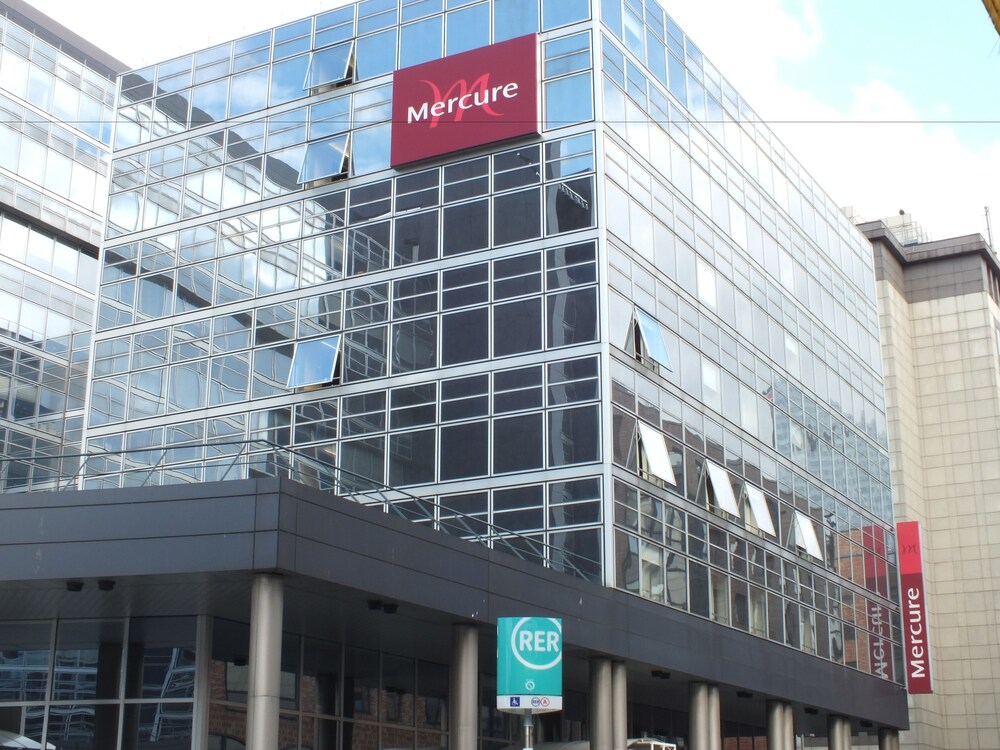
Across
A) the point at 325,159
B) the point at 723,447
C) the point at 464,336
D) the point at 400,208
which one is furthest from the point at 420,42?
the point at 723,447

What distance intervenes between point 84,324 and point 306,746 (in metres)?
32.5

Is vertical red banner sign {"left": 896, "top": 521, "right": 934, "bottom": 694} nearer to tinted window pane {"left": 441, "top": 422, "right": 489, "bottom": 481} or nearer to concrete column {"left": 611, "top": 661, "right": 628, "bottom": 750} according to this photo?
concrete column {"left": 611, "top": 661, "right": 628, "bottom": 750}

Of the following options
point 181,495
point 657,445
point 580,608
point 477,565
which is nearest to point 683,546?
point 657,445

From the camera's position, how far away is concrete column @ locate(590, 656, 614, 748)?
31734mm

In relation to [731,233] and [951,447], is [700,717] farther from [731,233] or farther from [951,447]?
[951,447]

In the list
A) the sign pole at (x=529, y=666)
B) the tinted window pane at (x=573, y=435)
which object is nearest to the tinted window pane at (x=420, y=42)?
the tinted window pane at (x=573, y=435)

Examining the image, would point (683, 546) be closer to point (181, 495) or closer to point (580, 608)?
point (580, 608)

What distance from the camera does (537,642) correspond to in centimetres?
2175

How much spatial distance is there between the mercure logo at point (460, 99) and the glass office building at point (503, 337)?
2.94 ft

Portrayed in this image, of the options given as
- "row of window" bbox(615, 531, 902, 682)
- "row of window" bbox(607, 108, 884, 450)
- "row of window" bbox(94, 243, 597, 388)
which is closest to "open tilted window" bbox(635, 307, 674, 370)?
"row of window" bbox(607, 108, 884, 450)

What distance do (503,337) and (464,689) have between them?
1080 cm

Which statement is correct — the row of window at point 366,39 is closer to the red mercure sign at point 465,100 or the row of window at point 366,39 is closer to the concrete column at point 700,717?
the red mercure sign at point 465,100

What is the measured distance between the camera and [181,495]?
76.1 feet

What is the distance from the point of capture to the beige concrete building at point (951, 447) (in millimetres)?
69375
